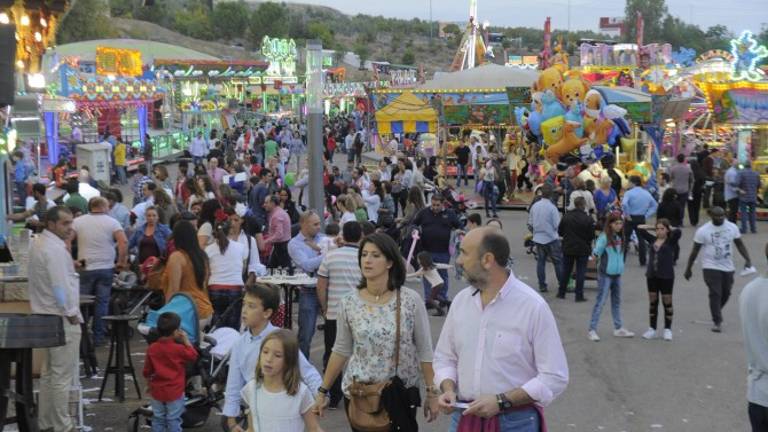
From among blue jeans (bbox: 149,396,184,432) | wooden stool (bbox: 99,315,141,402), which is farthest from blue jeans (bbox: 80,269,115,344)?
blue jeans (bbox: 149,396,184,432)

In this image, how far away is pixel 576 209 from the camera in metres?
14.4

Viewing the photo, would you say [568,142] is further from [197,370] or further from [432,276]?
[197,370]

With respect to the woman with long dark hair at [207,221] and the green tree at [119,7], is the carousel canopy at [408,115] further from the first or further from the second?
the green tree at [119,7]

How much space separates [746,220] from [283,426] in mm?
17651

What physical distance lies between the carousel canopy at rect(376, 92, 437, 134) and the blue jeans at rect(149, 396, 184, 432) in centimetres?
A: 2533

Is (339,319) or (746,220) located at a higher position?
(339,319)

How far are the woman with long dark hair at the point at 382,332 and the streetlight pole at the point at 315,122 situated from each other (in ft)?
24.2

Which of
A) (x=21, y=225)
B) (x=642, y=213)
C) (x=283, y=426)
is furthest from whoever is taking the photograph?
(x=642, y=213)

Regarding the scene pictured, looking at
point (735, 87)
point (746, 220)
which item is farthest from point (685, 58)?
point (746, 220)

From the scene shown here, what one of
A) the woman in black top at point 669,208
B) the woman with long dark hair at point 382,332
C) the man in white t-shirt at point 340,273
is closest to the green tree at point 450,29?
the woman in black top at point 669,208

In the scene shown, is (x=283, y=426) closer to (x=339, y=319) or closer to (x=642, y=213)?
(x=339, y=319)

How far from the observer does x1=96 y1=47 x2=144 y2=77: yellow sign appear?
4212 centimetres

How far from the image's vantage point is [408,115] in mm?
32719

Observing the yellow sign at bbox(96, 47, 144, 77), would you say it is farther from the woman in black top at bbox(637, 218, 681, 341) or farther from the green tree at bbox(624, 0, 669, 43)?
the green tree at bbox(624, 0, 669, 43)
